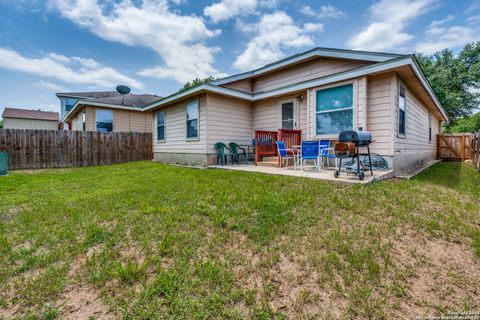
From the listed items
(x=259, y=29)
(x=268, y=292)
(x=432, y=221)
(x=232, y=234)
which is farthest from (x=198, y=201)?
(x=259, y=29)

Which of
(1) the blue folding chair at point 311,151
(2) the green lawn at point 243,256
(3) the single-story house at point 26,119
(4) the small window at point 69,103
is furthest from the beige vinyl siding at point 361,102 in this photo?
(3) the single-story house at point 26,119

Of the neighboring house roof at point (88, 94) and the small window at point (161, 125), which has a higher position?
the neighboring house roof at point (88, 94)

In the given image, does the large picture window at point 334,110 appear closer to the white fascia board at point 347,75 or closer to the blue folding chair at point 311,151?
the white fascia board at point 347,75

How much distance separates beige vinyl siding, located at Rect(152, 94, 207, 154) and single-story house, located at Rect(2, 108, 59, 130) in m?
26.6

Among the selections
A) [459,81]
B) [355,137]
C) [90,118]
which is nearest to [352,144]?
[355,137]

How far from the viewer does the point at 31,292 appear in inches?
68.5

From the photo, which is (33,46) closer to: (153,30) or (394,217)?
(153,30)

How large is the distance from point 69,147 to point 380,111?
11969 mm

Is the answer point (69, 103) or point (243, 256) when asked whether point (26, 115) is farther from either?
point (243, 256)

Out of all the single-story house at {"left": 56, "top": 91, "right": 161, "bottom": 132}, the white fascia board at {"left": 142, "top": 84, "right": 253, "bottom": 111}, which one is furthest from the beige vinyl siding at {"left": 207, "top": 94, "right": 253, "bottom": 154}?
the single-story house at {"left": 56, "top": 91, "right": 161, "bottom": 132}

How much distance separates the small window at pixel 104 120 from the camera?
1295 centimetres

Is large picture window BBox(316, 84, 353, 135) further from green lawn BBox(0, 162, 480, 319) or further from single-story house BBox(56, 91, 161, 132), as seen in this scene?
single-story house BBox(56, 91, 161, 132)

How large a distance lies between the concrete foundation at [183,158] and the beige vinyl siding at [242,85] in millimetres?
3013

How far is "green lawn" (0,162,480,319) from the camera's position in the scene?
1.64 meters
